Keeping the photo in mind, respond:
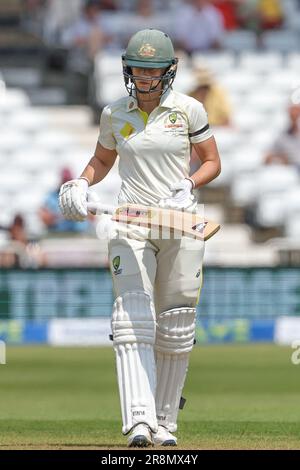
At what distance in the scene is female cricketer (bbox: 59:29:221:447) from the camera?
607 centimetres

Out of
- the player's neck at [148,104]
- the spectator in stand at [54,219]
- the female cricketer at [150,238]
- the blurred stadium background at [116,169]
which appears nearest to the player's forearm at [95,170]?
the female cricketer at [150,238]

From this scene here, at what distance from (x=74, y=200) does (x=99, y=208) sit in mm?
121

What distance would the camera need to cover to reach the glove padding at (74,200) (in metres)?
Answer: 6.13

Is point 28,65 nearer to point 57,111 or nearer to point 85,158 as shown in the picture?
point 57,111

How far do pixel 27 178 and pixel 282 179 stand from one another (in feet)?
8.56

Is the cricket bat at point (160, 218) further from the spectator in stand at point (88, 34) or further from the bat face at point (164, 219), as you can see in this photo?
the spectator in stand at point (88, 34)

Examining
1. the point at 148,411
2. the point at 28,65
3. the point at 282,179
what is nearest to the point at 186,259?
the point at 148,411

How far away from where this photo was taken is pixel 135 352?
606 cm

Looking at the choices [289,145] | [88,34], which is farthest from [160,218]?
[88,34]

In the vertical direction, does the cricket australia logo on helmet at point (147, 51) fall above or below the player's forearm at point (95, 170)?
above

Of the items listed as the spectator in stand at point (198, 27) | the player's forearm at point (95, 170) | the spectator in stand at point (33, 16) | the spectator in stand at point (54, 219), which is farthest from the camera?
the spectator in stand at point (33, 16)

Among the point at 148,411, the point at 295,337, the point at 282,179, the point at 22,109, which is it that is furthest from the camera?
the point at 22,109

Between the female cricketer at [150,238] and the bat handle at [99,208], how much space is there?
5 cm

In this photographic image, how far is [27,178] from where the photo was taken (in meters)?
15.4
